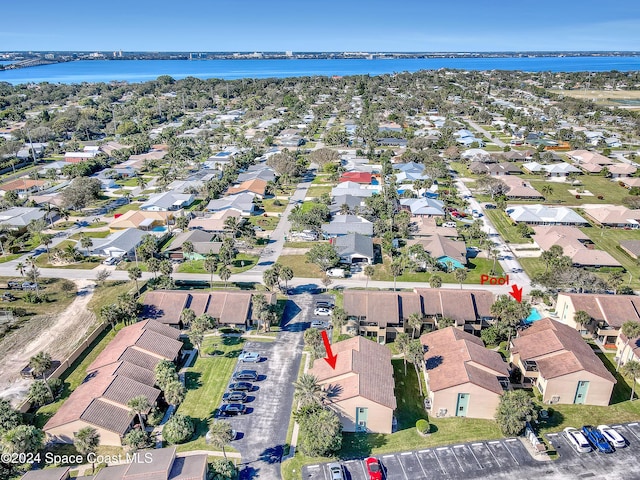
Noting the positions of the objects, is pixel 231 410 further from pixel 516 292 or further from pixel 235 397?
pixel 516 292

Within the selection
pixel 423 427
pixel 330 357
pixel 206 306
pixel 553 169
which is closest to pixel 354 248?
pixel 206 306

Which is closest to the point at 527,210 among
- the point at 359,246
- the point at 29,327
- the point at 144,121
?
the point at 359,246

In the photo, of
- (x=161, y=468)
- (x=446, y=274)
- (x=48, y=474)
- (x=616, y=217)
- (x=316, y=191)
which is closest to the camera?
(x=161, y=468)

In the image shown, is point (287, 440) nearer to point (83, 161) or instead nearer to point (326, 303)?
point (326, 303)

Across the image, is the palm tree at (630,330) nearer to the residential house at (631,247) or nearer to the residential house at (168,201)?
the residential house at (631,247)

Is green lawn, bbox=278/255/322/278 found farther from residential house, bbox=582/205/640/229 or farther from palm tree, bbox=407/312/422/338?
residential house, bbox=582/205/640/229

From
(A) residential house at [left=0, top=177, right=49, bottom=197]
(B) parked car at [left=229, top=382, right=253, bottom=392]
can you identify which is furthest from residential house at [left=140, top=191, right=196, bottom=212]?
(B) parked car at [left=229, top=382, right=253, bottom=392]
